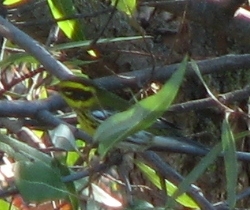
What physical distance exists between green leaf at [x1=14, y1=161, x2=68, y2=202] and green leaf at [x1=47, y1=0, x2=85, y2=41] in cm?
39

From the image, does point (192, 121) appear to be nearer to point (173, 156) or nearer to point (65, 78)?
point (173, 156)

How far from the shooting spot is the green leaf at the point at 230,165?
0.85m

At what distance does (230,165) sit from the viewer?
33.9 inches

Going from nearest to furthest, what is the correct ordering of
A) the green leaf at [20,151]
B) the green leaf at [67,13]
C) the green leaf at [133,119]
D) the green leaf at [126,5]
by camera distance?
the green leaf at [133,119], the green leaf at [20,151], the green leaf at [126,5], the green leaf at [67,13]

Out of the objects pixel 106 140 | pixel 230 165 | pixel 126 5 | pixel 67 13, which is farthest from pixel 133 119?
pixel 67 13

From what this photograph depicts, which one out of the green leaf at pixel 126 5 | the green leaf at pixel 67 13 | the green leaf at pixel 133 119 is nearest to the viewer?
the green leaf at pixel 133 119

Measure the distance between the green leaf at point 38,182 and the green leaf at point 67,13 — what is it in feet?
1.28

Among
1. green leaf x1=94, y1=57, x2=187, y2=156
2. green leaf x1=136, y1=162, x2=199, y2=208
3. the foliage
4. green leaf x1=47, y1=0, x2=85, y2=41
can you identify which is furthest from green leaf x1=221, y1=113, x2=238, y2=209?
green leaf x1=47, y1=0, x2=85, y2=41

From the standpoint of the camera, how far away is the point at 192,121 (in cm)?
172

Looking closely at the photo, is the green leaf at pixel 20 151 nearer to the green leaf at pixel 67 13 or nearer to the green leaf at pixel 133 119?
the green leaf at pixel 133 119

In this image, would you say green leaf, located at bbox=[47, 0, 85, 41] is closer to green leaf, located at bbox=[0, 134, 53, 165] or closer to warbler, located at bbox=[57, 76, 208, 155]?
warbler, located at bbox=[57, 76, 208, 155]

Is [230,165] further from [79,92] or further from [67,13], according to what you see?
[67,13]

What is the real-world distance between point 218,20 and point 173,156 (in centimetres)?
60

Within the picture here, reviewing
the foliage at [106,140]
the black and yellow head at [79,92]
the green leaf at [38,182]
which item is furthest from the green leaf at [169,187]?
the green leaf at [38,182]
